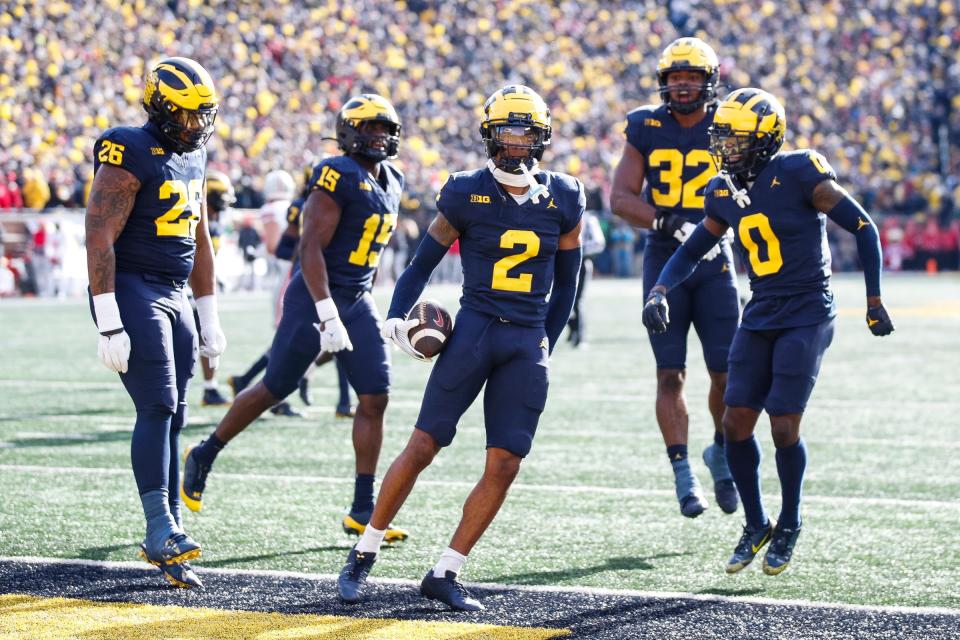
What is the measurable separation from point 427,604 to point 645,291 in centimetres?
229

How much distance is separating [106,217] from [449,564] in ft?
5.50

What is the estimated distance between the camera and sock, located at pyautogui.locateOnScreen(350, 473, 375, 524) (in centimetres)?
599

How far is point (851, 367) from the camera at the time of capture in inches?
519

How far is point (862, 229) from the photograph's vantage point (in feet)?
17.3

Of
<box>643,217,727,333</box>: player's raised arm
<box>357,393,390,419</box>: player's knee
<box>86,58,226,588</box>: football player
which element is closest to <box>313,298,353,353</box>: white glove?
<box>357,393,390,419</box>: player's knee

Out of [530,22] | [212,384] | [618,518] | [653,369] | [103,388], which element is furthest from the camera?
[530,22]

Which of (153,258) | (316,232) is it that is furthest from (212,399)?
(153,258)

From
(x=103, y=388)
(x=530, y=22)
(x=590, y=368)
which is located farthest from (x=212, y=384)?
(x=530, y=22)

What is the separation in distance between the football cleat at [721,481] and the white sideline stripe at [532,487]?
62cm

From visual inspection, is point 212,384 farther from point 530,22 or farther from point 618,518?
point 530,22

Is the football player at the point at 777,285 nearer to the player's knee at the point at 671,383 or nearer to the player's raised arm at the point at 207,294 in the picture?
Result: the player's knee at the point at 671,383

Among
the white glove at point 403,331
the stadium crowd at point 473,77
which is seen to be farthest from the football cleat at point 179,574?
the stadium crowd at point 473,77

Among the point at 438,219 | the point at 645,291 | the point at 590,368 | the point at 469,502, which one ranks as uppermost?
the point at 438,219

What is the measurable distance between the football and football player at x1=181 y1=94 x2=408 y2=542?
44.5 inches
